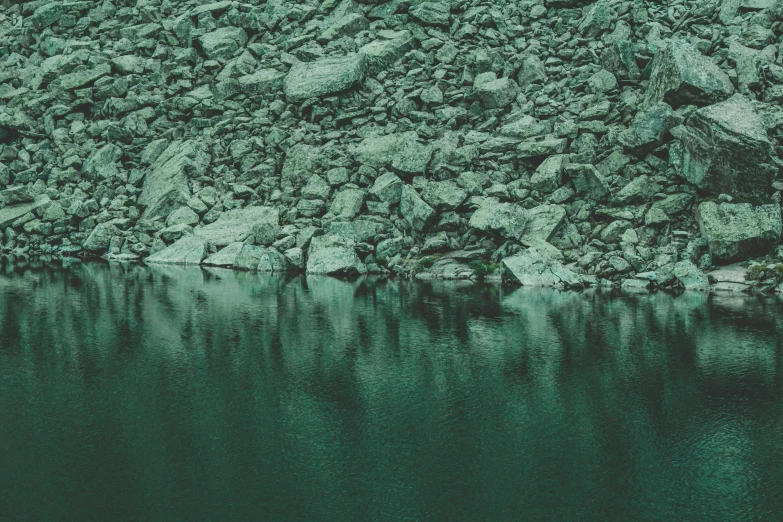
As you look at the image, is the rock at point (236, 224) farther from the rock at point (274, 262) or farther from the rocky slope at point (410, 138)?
the rock at point (274, 262)

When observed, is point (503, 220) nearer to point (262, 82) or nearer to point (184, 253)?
point (184, 253)

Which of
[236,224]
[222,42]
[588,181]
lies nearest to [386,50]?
[222,42]

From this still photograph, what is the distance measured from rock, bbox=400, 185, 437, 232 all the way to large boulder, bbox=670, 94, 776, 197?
64.4 feet

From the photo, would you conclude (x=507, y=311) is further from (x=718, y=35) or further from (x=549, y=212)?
(x=718, y=35)

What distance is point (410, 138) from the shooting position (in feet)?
198

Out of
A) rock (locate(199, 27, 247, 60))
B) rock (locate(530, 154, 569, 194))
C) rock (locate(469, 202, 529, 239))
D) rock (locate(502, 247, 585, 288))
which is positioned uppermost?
rock (locate(199, 27, 247, 60))

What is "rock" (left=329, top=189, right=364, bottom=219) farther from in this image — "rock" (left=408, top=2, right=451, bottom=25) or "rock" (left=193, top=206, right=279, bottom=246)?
"rock" (left=408, top=2, right=451, bottom=25)

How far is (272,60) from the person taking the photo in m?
74.9

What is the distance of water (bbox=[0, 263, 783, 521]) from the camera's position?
13781mm

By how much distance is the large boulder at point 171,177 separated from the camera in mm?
63812

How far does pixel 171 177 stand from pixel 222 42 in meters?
21.4

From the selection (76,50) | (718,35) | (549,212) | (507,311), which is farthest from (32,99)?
(718,35)

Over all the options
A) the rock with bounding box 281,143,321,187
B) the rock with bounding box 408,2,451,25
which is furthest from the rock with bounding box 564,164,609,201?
the rock with bounding box 408,2,451,25

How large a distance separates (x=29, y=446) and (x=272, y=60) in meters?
64.7
